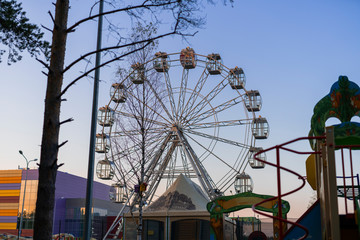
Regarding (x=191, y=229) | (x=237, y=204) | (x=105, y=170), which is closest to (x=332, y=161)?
(x=237, y=204)

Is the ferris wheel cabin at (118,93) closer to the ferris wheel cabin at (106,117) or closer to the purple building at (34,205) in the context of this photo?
the ferris wheel cabin at (106,117)

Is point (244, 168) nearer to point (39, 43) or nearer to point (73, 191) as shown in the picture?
point (39, 43)

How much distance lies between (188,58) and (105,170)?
330 inches

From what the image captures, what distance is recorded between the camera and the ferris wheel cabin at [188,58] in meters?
28.4

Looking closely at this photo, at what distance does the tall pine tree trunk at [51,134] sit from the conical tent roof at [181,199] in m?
18.2

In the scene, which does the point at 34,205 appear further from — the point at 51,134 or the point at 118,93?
the point at 51,134

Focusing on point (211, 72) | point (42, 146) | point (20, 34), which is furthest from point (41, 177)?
point (211, 72)

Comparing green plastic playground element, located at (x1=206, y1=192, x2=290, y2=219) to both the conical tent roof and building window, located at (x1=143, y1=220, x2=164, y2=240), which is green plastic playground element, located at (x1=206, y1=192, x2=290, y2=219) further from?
building window, located at (x1=143, y1=220, x2=164, y2=240)

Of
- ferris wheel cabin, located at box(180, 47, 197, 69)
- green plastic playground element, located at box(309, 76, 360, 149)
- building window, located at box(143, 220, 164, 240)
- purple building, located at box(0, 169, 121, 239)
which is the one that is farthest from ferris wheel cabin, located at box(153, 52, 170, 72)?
purple building, located at box(0, 169, 121, 239)

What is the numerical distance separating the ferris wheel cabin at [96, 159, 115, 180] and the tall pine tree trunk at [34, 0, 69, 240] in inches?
791

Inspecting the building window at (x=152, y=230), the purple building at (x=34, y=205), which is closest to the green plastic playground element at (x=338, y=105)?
the building window at (x=152, y=230)

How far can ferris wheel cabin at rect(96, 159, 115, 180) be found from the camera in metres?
26.8

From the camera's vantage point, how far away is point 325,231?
7.49 m

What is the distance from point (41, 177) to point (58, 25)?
2.31 metres
